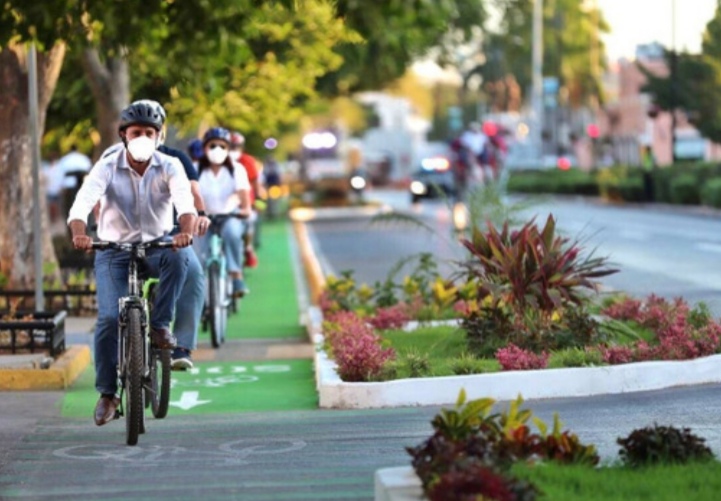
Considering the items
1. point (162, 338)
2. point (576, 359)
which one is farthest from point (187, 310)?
point (576, 359)

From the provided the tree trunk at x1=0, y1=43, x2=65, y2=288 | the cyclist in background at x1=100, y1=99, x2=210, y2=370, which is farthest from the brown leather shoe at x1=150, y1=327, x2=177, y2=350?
the tree trunk at x1=0, y1=43, x2=65, y2=288

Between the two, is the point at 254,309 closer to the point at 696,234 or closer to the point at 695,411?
the point at 695,411

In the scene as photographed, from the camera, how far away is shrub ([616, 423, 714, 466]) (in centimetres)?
884

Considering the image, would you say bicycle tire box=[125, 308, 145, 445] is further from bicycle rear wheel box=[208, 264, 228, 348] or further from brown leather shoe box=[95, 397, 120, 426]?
bicycle rear wheel box=[208, 264, 228, 348]

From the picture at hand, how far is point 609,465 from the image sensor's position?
358 inches

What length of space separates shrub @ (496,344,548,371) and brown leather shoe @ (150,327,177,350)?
99.8 inches

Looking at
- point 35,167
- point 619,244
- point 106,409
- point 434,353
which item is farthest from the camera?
point 619,244

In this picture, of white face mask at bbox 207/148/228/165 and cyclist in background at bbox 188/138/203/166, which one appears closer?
white face mask at bbox 207/148/228/165

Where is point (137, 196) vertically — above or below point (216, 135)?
below

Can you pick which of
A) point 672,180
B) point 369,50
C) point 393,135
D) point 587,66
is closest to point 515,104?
point 587,66

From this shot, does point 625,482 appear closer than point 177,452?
Yes

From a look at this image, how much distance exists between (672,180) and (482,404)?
49522 millimetres

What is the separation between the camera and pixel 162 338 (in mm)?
11797

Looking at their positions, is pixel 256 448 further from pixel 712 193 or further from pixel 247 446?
pixel 712 193
